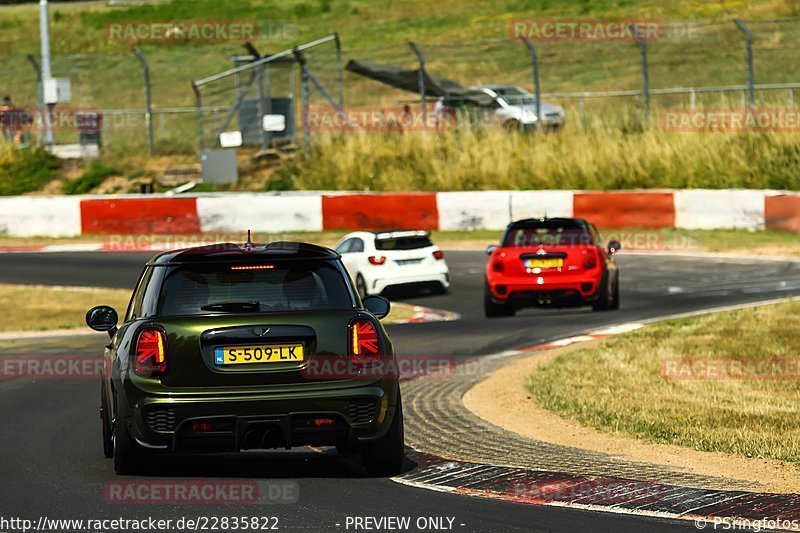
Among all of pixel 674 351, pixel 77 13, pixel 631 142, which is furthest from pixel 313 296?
pixel 77 13

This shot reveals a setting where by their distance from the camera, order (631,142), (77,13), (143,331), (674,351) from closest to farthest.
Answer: (143,331)
(674,351)
(631,142)
(77,13)

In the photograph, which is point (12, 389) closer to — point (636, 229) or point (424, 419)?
point (424, 419)

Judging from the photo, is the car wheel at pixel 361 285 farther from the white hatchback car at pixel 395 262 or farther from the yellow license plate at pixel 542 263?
the yellow license plate at pixel 542 263

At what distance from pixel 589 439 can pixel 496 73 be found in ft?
168

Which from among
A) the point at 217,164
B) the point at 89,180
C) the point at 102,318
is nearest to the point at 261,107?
the point at 217,164

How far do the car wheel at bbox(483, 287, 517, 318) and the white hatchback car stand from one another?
2930mm

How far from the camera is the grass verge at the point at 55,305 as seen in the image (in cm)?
2172

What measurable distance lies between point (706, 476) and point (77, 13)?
2866 inches

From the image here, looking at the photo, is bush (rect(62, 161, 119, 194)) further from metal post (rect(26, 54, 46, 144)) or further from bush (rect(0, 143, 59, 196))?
metal post (rect(26, 54, 46, 144))

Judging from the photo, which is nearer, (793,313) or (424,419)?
(424,419)

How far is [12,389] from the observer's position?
14523 mm

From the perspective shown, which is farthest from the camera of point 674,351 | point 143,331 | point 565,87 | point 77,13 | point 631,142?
point 77,13

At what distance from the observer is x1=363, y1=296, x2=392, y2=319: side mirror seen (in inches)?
372

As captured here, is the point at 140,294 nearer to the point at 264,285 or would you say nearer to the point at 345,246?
the point at 264,285
